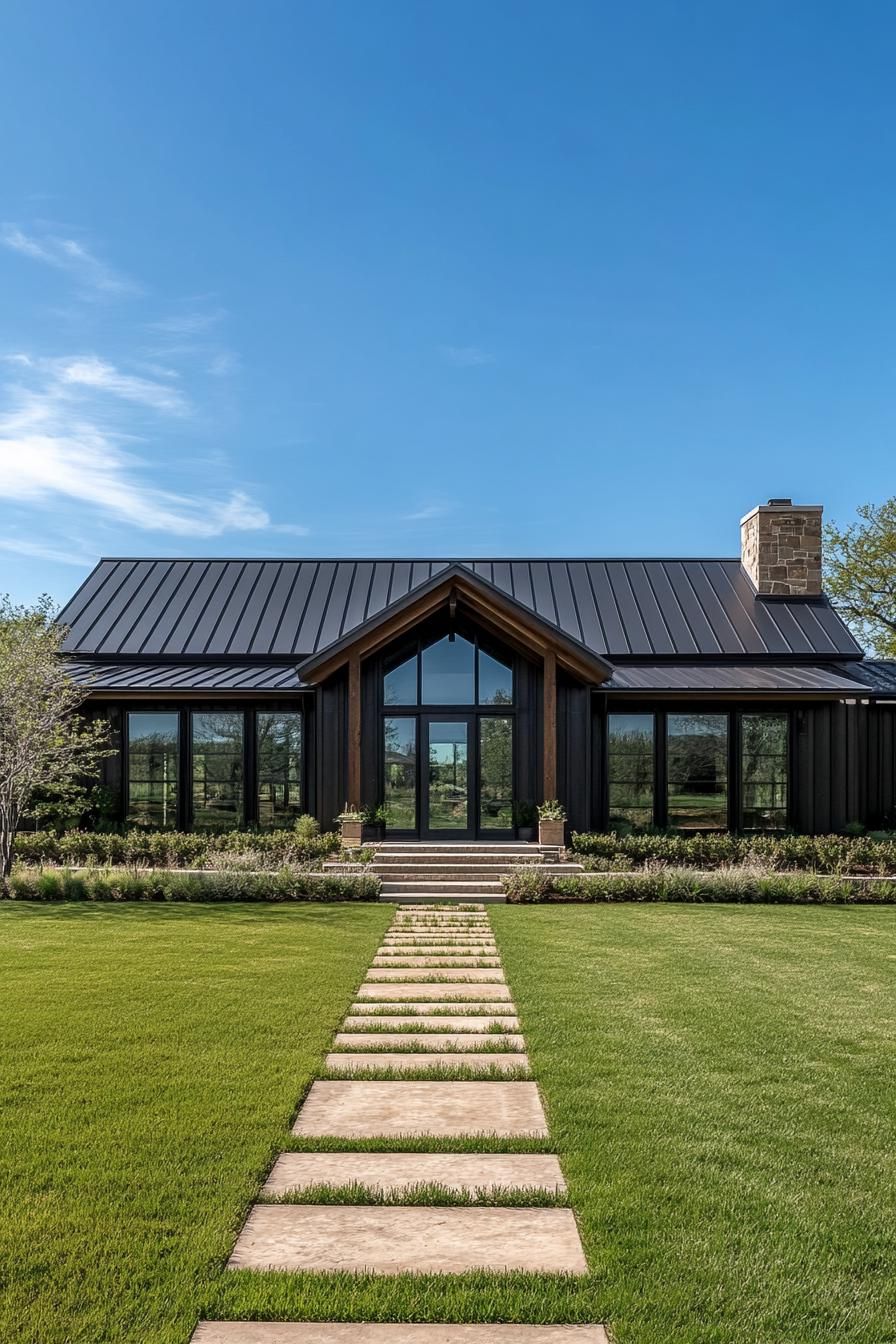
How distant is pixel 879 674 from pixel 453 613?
33.5ft

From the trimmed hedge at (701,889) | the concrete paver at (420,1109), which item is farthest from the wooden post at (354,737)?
the concrete paver at (420,1109)

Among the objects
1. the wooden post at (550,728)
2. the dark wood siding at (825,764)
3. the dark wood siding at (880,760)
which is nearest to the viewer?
the wooden post at (550,728)

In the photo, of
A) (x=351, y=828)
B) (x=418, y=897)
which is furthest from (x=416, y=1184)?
(x=351, y=828)

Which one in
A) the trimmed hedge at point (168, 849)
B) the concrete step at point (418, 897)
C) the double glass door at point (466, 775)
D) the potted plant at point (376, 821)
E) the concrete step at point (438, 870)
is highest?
the double glass door at point (466, 775)

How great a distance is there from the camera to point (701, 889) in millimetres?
13719

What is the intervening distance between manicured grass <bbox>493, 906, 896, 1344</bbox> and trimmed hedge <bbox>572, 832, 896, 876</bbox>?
611 centimetres

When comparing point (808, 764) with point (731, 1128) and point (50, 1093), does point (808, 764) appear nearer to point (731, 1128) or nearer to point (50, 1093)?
point (731, 1128)

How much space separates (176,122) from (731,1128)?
717 inches

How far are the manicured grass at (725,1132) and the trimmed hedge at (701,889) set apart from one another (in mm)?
4241

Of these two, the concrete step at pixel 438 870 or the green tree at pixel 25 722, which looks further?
the concrete step at pixel 438 870

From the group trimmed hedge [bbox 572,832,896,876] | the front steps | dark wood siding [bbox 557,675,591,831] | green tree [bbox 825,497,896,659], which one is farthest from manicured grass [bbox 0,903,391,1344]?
green tree [bbox 825,497,896,659]

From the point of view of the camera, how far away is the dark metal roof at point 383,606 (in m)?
19.7

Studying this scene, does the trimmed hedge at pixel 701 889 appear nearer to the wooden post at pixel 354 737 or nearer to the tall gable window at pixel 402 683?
the wooden post at pixel 354 737

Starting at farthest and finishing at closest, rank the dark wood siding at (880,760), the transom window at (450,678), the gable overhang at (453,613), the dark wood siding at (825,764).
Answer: the dark wood siding at (880,760) < the dark wood siding at (825,764) < the transom window at (450,678) < the gable overhang at (453,613)
